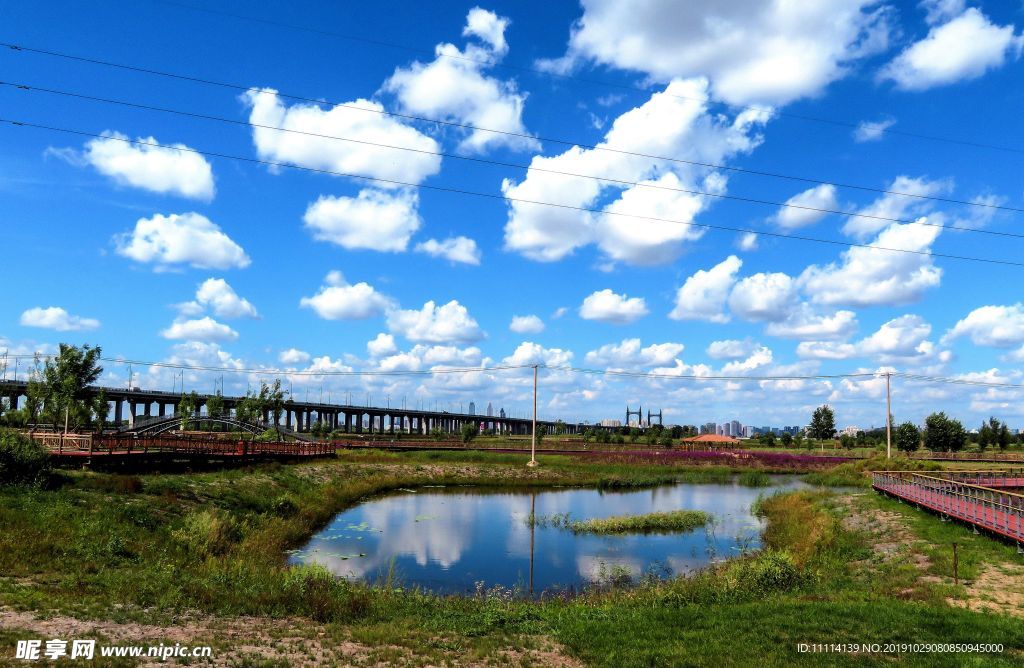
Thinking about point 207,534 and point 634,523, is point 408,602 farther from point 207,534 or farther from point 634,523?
point 634,523

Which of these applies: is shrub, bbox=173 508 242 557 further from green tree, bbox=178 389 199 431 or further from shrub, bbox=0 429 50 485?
green tree, bbox=178 389 199 431

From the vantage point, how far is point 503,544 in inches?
1247

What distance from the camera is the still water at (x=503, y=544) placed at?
2523 cm

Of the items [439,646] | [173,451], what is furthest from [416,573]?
[173,451]

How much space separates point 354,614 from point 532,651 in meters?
5.17

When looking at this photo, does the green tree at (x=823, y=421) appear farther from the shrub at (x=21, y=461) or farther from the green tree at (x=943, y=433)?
the shrub at (x=21, y=461)

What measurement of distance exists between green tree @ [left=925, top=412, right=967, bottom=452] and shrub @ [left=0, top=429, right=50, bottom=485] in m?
113

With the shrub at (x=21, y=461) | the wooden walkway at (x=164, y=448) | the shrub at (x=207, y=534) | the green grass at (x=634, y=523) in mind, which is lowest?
the green grass at (x=634, y=523)

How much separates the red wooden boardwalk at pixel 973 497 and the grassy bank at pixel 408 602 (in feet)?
17.3

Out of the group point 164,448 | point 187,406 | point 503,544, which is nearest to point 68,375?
point 164,448

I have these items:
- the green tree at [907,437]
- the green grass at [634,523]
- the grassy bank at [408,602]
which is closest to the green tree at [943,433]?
the green tree at [907,437]

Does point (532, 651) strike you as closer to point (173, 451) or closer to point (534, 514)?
point (534, 514)

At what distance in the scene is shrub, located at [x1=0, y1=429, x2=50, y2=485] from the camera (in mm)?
24077

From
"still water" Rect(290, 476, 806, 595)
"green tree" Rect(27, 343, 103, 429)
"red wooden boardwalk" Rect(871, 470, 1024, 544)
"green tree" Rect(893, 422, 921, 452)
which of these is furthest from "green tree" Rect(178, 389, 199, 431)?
"green tree" Rect(893, 422, 921, 452)
